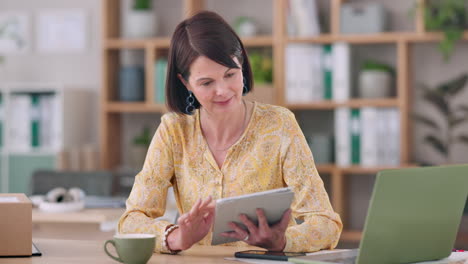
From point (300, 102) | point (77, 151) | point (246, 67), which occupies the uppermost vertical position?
point (246, 67)

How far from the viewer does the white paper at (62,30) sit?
18.3ft

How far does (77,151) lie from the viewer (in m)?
5.22

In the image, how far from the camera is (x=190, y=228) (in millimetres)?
1883

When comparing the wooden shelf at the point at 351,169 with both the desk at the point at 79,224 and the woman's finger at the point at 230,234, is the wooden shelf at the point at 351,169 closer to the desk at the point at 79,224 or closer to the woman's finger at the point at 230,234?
the desk at the point at 79,224

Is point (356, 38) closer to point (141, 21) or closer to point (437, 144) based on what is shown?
point (437, 144)

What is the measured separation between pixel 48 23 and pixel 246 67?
146 inches

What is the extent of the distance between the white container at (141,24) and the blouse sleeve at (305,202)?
3146mm

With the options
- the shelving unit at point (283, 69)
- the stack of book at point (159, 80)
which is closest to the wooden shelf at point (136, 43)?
the shelving unit at point (283, 69)

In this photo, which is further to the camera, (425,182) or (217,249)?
(217,249)

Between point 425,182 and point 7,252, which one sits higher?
point 425,182

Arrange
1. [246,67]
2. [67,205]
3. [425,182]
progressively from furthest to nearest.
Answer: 1. [67,205]
2. [246,67]
3. [425,182]

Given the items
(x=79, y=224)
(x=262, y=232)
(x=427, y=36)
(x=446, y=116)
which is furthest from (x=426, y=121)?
(x=262, y=232)

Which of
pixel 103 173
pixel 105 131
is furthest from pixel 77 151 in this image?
pixel 103 173

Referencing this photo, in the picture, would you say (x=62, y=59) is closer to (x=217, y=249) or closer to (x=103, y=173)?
(x=103, y=173)
